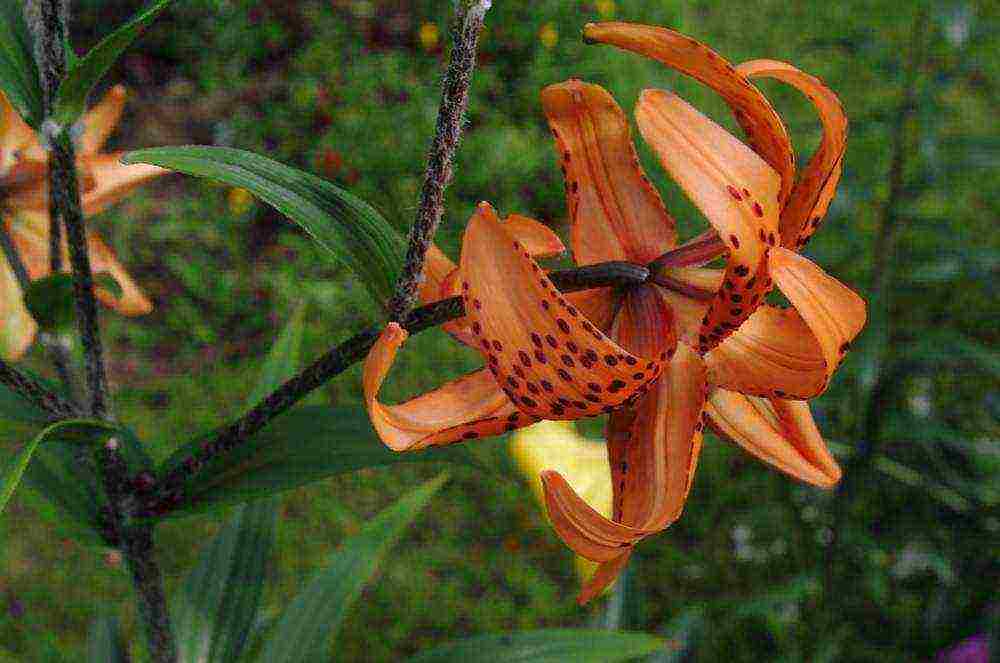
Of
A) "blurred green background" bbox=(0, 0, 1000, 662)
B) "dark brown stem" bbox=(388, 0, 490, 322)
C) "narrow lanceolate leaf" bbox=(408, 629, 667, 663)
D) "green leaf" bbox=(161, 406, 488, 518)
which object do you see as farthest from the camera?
"blurred green background" bbox=(0, 0, 1000, 662)

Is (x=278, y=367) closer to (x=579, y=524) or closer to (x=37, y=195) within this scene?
(x=37, y=195)

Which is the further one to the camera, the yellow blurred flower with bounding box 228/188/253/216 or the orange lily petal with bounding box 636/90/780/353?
the yellow blurred flower with bounding box 228/188/253/216

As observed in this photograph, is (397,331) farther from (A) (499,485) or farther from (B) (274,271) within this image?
(B) (274,271)

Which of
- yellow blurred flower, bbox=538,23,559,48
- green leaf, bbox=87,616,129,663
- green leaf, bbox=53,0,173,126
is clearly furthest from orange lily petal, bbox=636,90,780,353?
yellow blurred flower, bbox=538,23,559,48

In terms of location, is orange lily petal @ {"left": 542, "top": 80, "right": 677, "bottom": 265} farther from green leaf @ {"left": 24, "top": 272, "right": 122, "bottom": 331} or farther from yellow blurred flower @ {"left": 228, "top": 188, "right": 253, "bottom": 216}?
yellow blurred flower @ {"left": 228, "top": 188, "right": 253, "bottom": 216}

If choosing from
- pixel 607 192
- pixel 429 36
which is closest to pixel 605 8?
pixel 429 36

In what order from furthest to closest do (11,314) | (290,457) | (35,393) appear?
1. (11,314)
2. (290,457)
3. (35,393)

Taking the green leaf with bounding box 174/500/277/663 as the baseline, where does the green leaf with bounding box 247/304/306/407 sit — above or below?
above
